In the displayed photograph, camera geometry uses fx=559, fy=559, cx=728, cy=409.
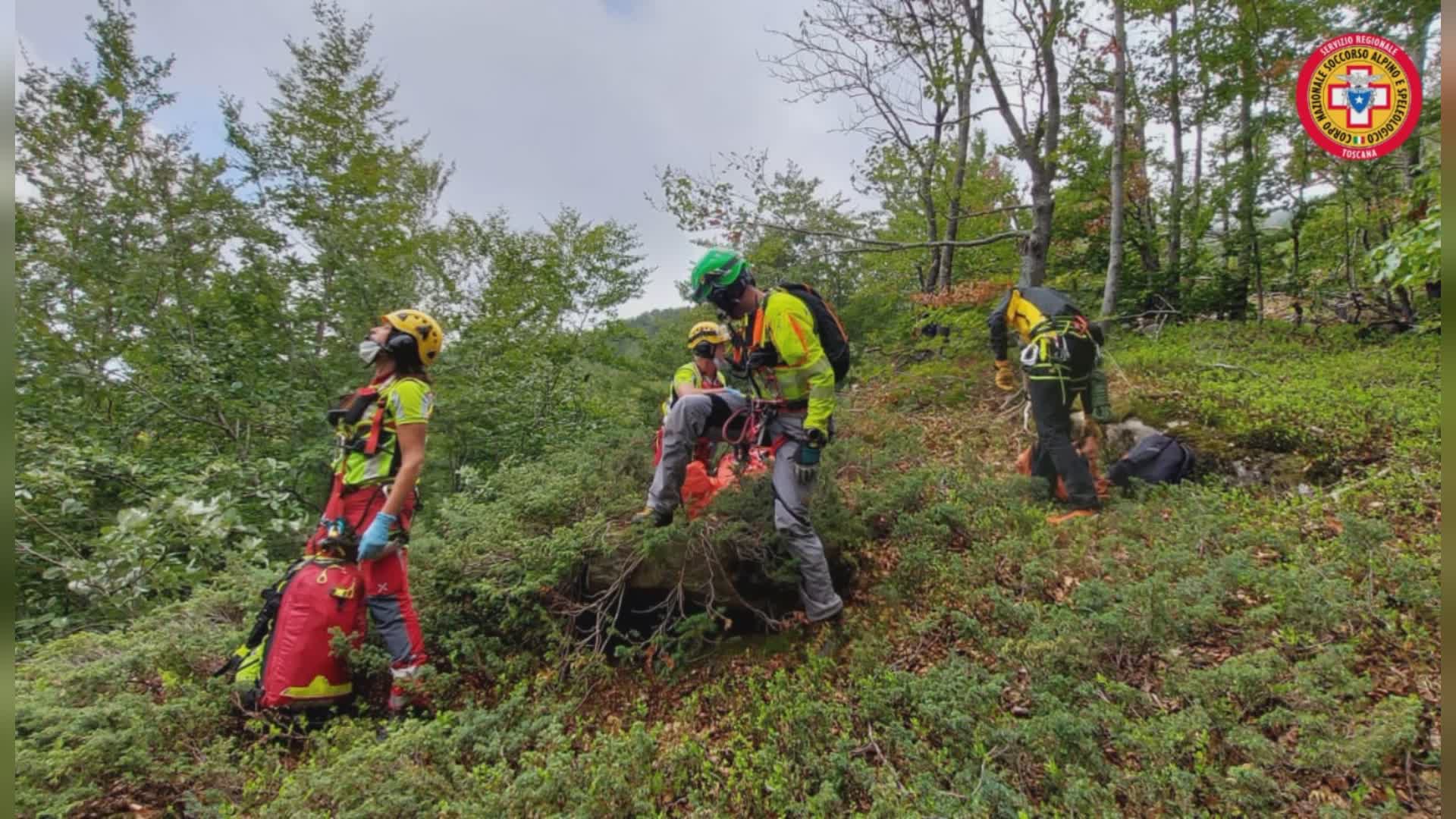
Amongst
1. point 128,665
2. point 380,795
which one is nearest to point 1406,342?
point 380,795

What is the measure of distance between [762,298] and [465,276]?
36.0 feet

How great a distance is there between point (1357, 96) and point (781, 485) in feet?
22.9

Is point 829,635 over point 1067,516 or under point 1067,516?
under

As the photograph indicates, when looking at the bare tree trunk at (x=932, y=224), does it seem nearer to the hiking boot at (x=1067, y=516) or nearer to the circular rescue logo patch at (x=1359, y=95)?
the circular rescue logo patch at (x=1359, y=95)

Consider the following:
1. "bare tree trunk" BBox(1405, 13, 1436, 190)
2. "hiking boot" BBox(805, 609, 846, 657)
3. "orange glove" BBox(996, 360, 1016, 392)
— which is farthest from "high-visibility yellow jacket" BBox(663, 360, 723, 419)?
"bare tree trunk" BBox(1405, 13, 1436, 190)

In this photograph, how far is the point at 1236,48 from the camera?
955 cm

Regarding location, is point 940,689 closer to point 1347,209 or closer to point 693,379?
point 693,379

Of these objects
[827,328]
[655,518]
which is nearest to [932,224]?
[827,328]

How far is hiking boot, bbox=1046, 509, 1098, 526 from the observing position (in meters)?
4.36

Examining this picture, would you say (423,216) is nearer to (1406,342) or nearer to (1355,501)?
(1355,501)

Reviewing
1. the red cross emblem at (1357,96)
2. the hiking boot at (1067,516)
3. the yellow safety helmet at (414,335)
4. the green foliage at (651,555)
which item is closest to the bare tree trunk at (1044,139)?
the green foliage at (651,555)

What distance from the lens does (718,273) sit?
11.8ft

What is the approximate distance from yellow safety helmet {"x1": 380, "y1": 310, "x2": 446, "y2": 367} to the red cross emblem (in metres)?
8.35

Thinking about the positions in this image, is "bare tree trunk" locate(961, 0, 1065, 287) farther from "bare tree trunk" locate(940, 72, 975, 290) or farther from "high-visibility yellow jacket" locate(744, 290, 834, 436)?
"high-visibility yellow jacket" locate(744, 290, 834, 436)
